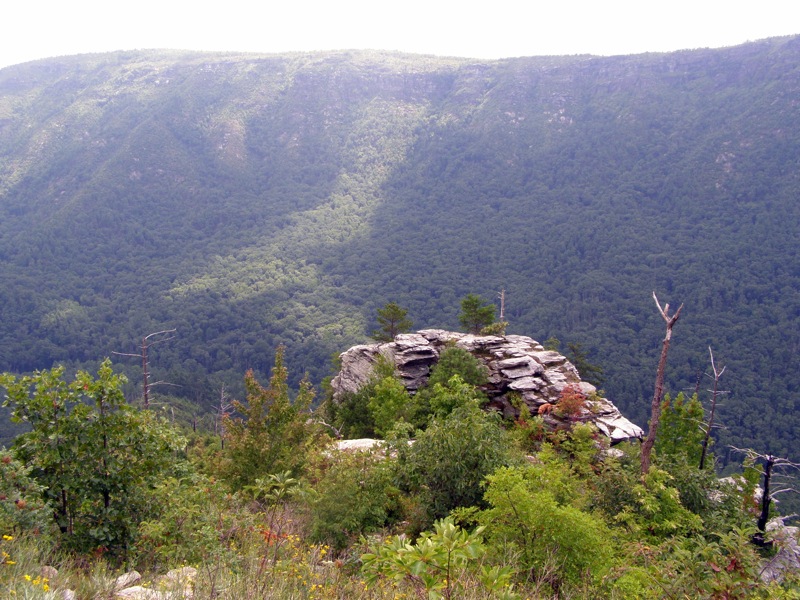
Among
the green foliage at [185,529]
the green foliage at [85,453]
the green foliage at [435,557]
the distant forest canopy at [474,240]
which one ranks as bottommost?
the distant forest canopy at [474,240]

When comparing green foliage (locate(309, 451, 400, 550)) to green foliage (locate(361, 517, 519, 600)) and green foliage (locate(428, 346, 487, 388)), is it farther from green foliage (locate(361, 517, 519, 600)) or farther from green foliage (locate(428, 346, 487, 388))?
green foliage (locate(428, 346, 487, 388))

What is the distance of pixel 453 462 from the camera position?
1015 cm

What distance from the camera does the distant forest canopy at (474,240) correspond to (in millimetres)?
98188

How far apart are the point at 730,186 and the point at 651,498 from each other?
163m

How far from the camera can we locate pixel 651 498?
10.7 meters

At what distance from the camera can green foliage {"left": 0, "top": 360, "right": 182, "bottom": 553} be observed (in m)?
6.45

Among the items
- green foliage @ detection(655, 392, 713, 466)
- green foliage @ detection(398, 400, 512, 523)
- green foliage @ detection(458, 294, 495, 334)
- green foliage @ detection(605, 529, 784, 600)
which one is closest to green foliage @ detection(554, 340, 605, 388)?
green foliage @ detection(458, 294, 495, 334)

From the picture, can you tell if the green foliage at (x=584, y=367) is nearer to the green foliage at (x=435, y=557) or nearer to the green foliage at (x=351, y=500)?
the green foliage at (x=351, y=500)

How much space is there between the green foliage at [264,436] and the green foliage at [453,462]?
9.73ft

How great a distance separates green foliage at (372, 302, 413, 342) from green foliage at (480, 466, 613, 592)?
24.2 m

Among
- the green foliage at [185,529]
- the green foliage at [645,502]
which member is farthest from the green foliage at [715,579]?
the green foliage at [645,502]

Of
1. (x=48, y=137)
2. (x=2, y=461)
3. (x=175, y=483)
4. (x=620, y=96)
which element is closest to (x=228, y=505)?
(x=175, y=483)

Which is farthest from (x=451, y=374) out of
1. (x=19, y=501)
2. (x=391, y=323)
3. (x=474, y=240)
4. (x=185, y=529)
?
(x=474, y=240)

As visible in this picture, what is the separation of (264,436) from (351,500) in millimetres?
3264
